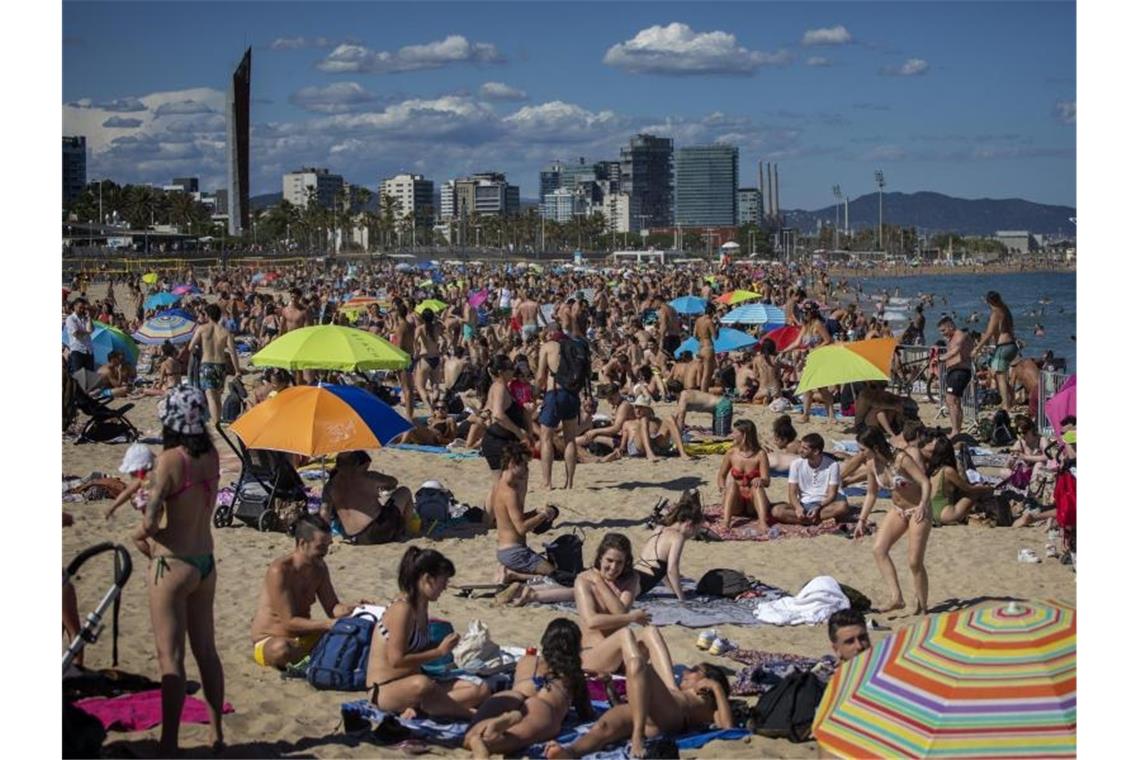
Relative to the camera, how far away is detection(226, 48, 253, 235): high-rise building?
91250 millimetres

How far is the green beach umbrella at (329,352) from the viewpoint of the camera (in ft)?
35.3

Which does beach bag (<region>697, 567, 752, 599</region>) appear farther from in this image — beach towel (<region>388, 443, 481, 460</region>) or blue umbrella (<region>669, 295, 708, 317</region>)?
blue umbrella (<region>669, 295, 708, 317</region>)

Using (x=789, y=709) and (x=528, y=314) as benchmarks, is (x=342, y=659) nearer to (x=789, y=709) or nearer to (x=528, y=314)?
(x=789, y=709)

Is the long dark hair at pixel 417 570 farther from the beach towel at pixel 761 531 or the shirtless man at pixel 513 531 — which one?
the beach towel at pixel 761 531

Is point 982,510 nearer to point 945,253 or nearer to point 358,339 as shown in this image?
point 358,339

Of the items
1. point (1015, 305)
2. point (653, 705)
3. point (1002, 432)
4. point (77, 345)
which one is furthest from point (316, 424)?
point (1015, 305)

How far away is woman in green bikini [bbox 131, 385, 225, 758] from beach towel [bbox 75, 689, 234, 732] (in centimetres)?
43

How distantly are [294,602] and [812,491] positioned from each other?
183 inches

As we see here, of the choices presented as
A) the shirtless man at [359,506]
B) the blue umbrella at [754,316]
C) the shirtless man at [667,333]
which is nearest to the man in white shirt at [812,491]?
the shirtless man at [359,506]

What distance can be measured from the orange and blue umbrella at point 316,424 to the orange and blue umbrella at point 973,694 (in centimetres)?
451

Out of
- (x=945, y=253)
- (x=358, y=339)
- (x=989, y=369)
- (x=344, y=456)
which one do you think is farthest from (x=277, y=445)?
(x=945, y=253)
